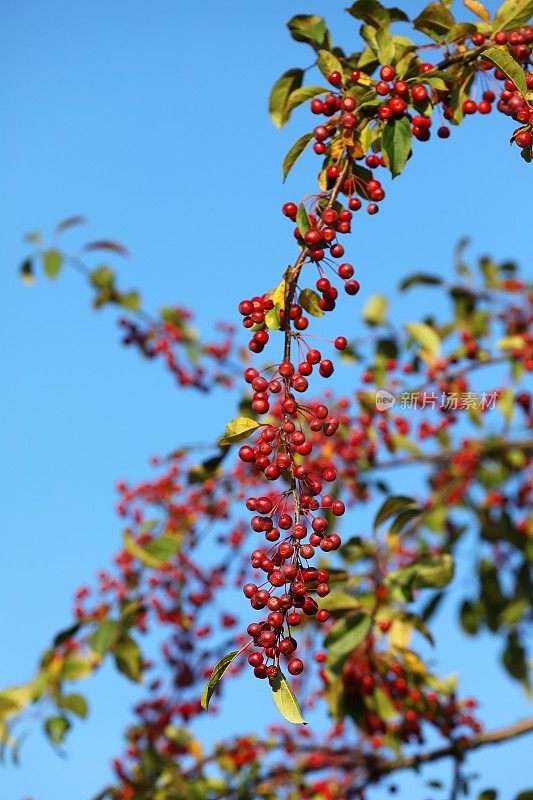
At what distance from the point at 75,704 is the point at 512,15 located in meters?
2.76

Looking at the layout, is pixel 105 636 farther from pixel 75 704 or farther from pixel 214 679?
pixel 214 679

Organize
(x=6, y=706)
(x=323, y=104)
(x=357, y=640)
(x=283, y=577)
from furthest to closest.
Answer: (x=6, y=706) < (x=357, y=640) < (x=323, y=104) < (x=283, y=577)

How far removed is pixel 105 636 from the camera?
3.46m

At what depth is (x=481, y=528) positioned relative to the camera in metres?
4.46

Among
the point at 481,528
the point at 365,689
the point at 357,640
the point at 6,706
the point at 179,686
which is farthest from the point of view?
the point at 481,528

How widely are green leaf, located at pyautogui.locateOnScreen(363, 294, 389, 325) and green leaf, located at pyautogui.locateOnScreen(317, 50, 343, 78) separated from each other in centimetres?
259

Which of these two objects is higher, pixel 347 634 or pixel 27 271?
pixel 27 271

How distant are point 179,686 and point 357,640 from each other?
152 cm

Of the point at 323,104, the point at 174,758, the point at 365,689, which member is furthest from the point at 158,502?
the point at 323,104

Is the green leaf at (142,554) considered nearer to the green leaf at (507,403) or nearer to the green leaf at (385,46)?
the green leaf at (507,403)

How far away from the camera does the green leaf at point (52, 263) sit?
15.6 ft

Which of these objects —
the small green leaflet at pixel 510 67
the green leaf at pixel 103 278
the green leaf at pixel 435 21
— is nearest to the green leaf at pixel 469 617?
the green leaf at pixel 103 278

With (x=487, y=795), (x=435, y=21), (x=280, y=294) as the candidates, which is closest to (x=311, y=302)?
(x=280, y=294)

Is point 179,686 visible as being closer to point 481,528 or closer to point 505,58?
point 481,528
